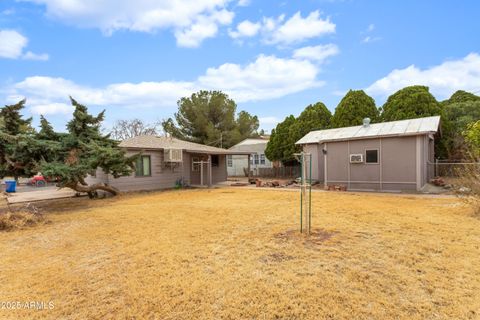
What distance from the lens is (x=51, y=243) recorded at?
204 inches

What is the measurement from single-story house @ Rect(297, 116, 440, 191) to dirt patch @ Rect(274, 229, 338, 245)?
8.42 metres

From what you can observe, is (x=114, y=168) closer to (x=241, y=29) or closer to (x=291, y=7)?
(x=241, y=29)

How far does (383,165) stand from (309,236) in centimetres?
905

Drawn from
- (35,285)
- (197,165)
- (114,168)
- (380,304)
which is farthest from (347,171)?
(35,285)

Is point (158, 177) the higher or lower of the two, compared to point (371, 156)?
lower

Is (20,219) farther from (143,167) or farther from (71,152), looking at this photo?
(143,167)

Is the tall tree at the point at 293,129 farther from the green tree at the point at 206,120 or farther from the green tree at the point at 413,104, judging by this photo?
the green tree at the point at 206,120

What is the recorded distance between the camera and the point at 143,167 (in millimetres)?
14500

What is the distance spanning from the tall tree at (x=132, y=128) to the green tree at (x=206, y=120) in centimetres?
997

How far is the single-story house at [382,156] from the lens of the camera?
37.9ft

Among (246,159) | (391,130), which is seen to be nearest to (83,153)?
(391,130)

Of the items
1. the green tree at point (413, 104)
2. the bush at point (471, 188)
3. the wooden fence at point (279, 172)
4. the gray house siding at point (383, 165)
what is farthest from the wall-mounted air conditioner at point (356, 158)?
the wooden fence at point (279, 172)

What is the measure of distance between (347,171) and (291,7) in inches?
310

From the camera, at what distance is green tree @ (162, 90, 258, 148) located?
27750mm
